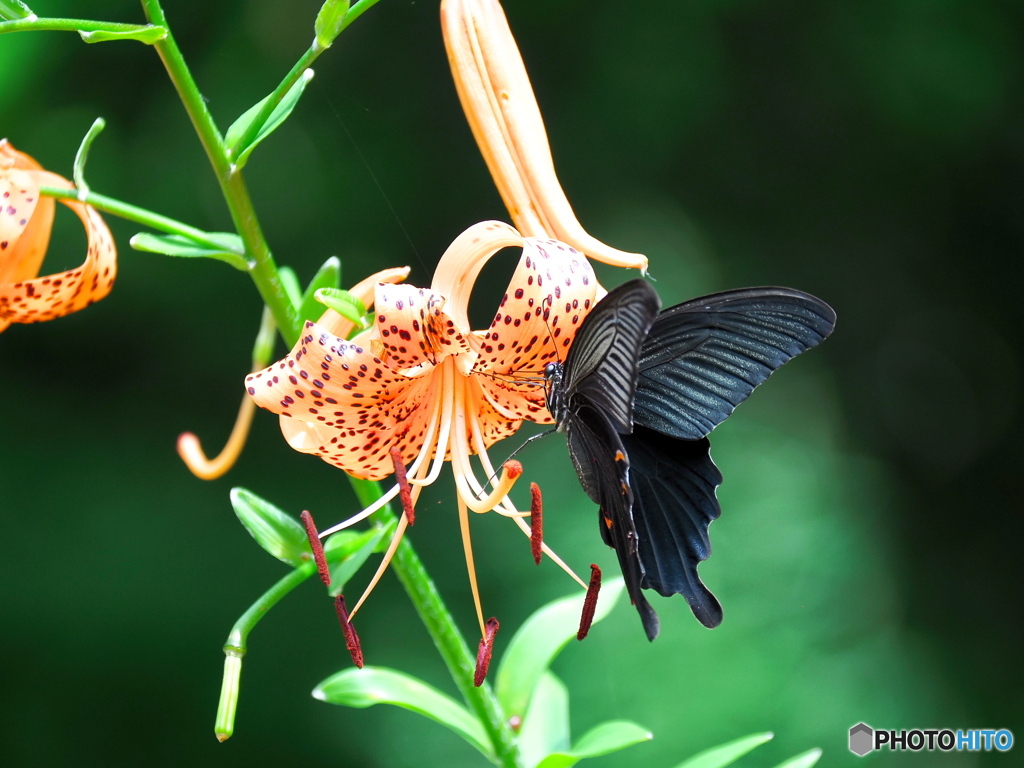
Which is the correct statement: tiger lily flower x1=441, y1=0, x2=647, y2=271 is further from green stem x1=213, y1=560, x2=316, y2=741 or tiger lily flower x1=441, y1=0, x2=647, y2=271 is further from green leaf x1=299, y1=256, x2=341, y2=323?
green stem x1=213, y1=560, x2=316, y2=741

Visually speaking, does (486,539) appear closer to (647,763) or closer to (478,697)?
(647,763)

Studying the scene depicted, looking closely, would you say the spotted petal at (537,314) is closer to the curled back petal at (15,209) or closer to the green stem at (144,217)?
the green stem at (144,217)

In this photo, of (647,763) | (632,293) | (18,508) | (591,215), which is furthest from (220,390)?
(632,293)

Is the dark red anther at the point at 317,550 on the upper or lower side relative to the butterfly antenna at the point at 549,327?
lower

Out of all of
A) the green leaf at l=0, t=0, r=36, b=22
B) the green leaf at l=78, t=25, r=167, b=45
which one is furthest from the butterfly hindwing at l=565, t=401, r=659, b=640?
the green leaf at l=0, t=0, r=36, b=22

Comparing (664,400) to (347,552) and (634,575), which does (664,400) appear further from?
(347,552)

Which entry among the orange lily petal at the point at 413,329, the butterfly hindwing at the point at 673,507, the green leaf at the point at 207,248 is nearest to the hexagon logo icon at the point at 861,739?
the butterfly hindwing at the point at 673,507
